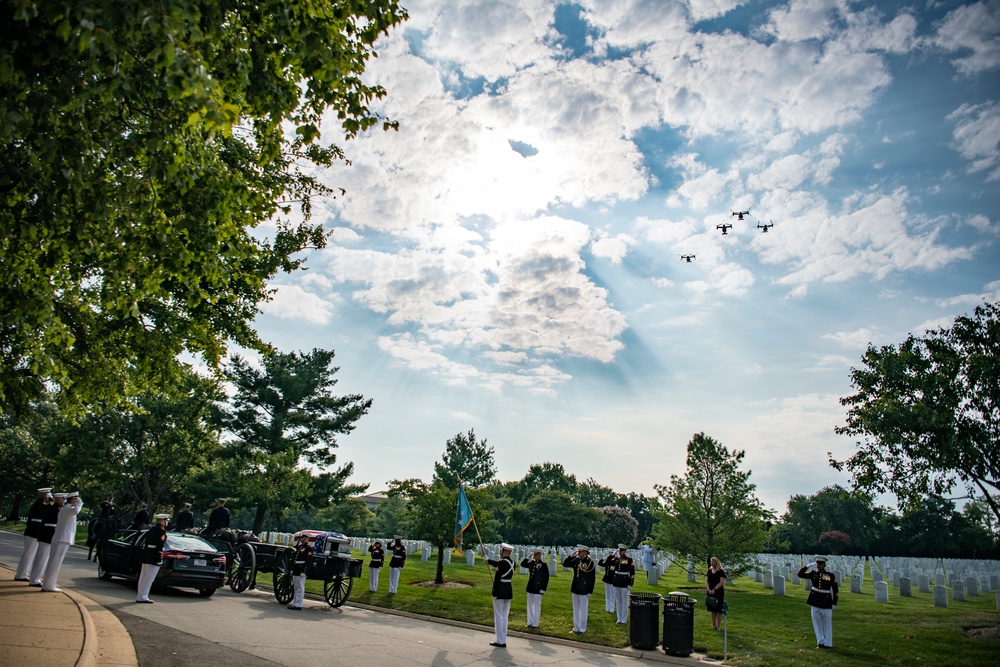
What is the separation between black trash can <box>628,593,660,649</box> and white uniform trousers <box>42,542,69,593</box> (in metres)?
11.1

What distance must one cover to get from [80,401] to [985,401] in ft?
64.2

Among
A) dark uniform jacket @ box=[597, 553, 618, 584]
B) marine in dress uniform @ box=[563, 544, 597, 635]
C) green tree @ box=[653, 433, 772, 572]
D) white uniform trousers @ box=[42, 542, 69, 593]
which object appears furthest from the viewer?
green tree @ box=[653, 433, 772, 572]

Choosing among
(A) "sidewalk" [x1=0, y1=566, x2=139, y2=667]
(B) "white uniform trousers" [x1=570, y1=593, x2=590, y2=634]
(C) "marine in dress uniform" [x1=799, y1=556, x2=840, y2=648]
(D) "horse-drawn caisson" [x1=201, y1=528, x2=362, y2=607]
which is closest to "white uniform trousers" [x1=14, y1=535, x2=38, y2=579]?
(A) "sidewalk" [x1=0, y1=566, x2=139, y2=667]

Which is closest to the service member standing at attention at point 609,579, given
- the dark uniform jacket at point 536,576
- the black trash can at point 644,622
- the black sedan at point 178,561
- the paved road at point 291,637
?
the dark uniform jacket at point 536,576

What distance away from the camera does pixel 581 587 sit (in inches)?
555

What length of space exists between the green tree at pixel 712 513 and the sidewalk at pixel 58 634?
65.0ft

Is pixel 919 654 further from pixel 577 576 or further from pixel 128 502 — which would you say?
pixel 128 502

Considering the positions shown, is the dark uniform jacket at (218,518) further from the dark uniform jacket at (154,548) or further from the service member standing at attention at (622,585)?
the service member standing at attention at (622,585)

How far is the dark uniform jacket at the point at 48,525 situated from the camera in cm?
1277

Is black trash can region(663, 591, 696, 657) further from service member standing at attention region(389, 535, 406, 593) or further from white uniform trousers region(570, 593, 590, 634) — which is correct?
service member standing at attention region(389, 535, 406, 593)

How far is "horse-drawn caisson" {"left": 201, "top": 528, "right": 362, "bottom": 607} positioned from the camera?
14.8 m

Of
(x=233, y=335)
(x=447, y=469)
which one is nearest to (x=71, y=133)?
(x=233, y=335)

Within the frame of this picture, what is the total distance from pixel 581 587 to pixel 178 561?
884 cm

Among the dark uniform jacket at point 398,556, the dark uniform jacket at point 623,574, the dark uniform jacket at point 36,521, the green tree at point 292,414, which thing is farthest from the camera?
the green tree at point 292,414
